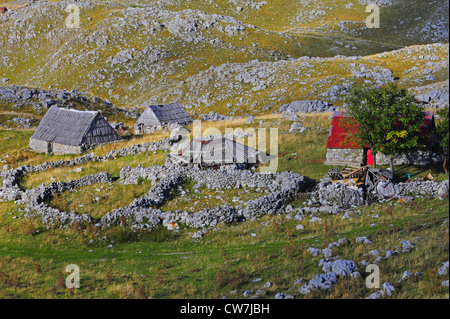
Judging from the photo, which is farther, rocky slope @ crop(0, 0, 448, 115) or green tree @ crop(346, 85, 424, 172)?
rocky slope @ crop(0, 0, 448, 115)

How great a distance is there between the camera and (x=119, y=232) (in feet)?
94.0

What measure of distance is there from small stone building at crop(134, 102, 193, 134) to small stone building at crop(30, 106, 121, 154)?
1028cm

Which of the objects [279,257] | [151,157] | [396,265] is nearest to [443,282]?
[396,265]

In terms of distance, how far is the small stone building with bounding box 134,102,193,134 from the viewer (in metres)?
62.8

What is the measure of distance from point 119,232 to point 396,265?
15826 millimetres

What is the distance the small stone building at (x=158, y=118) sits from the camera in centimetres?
6281

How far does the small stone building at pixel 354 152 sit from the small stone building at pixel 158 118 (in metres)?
29.6
